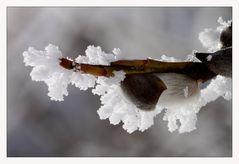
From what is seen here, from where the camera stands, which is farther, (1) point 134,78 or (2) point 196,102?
(2) point 196,102

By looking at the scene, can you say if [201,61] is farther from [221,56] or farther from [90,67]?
[90,67]

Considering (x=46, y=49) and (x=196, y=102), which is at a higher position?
(x=46, y=49)

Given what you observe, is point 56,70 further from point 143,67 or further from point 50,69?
point 143,67

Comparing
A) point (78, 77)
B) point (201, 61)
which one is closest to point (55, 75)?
point (78, 77)

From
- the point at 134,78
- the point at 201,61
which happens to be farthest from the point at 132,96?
the point at 201,61

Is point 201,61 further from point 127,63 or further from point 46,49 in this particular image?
point 46,49

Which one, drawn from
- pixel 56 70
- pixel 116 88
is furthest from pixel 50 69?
pixel 116 88
